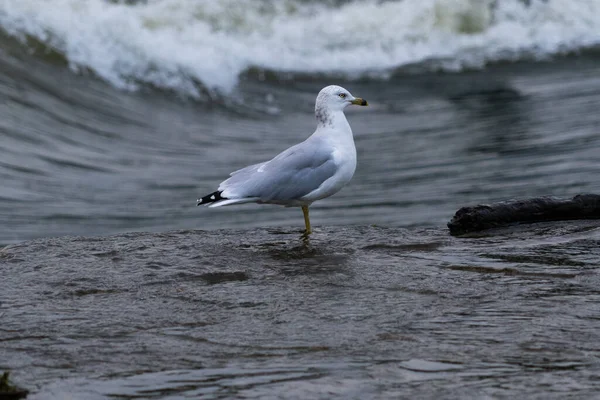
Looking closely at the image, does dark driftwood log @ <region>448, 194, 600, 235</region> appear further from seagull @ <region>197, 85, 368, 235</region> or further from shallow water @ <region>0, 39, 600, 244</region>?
shallow water @ <region>0, 39, 600, 244</region>

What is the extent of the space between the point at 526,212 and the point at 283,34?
36.9 ft

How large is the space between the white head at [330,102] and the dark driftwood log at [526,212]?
0.94 m

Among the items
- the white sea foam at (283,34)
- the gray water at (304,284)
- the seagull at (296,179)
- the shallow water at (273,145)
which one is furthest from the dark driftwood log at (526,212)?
the white sea foam at (283,34)

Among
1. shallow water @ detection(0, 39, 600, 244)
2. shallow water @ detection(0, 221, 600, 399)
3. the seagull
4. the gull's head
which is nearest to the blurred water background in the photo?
shallow water @ detection(0, 39, 600, 244)

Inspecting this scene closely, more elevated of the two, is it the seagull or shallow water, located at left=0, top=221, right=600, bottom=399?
the seagull

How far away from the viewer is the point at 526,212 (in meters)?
4.93

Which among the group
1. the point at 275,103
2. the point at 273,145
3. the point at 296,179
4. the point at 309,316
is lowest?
the point at 309,316

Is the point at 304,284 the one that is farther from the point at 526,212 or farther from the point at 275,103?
the point at 275,103

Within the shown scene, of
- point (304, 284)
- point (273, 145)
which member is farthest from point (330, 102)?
point (273, 145)

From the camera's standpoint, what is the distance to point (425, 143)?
9414 mm

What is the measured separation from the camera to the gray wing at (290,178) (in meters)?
5.05

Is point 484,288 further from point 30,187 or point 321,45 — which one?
point 321,45

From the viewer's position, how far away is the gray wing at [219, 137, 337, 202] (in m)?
5.05

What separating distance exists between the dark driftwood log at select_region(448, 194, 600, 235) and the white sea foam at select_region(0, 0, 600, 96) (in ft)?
24.0
